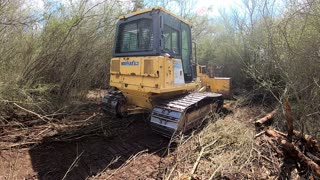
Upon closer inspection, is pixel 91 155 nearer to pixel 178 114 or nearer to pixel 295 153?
pixel 178 114

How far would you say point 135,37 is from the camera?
464cm

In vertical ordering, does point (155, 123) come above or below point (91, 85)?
below

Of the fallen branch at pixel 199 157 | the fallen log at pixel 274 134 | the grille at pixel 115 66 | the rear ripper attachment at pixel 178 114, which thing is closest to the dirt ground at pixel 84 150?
the fallen branch at pixel 199 157

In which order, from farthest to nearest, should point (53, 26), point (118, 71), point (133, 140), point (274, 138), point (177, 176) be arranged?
point (53, 26)
point (118, 71)
point (133, 140)
point (274, 138)
point (177, 176)

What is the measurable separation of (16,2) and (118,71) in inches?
98.0

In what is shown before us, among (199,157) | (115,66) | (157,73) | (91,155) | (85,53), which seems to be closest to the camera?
(199,157)

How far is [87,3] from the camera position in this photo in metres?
5.94

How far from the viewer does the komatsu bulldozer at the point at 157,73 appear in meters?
4.18

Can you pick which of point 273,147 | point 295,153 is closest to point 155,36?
point 273,147

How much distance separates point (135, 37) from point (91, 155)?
226 centimetres

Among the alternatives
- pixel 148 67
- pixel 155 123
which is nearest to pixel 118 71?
pixel 148 67

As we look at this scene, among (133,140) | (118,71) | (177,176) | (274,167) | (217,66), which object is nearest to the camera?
(177,176)

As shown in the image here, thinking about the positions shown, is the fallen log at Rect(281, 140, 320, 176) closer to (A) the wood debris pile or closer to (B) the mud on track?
(A) the wood debris pile

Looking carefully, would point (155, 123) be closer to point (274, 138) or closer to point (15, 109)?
point (274, 138)
